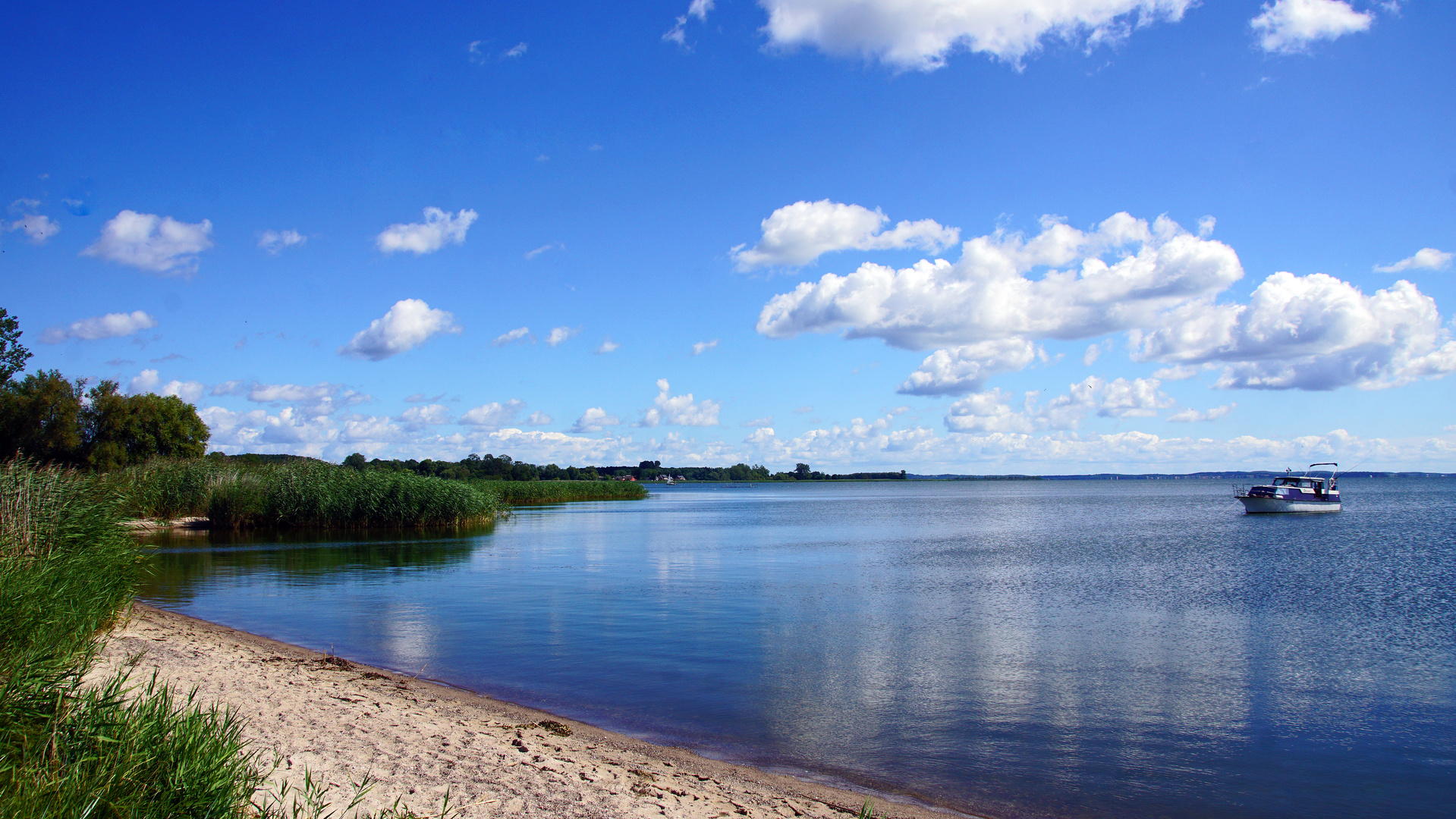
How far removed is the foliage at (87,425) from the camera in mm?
51469

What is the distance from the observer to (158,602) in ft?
63.8

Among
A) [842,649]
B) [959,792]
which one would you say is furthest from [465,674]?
[959,792]

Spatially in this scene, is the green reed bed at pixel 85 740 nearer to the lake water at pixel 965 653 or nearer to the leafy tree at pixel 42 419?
the lake water at pixel 965 653

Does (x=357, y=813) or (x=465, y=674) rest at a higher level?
(x=357, y=813)

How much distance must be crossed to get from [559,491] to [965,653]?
78.7m

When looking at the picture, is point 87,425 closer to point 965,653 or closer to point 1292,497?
point 965,653

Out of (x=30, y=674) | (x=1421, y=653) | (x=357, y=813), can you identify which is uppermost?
(x=30, y=674)

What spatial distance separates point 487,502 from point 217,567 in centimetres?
2251

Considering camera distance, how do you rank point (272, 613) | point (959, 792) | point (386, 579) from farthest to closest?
1. point (386, 579)
2. point (272, 613)
3. point (959, 792)

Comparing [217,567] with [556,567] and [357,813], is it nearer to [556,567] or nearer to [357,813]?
[556,567]

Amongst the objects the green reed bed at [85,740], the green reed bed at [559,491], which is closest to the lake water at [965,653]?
the green reed bed at [85,740]

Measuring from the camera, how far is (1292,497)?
5909cm

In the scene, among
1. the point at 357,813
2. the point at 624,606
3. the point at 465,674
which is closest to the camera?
the point at 357,813

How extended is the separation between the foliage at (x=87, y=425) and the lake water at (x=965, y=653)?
92.3 feet
